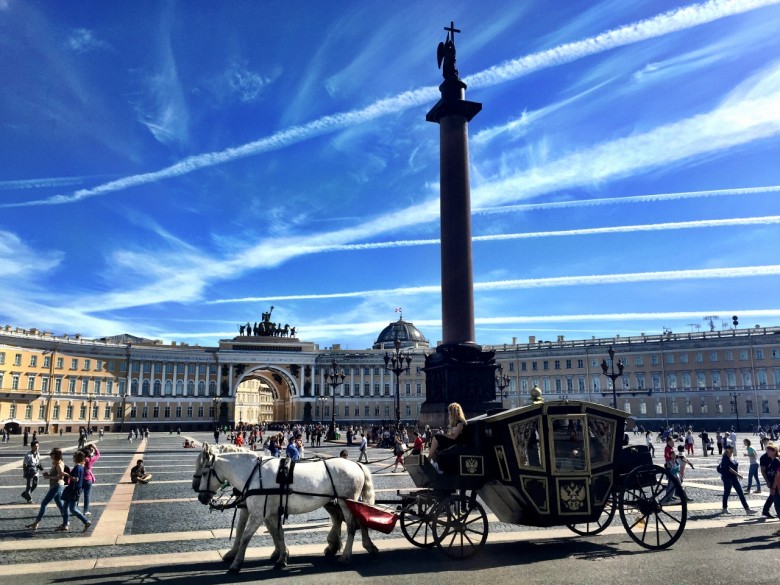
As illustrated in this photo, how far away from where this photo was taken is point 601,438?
937cm

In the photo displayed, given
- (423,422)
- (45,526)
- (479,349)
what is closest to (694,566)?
(45,526)

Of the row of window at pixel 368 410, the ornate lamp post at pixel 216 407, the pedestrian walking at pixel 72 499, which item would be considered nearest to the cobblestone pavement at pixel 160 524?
the pedestrian walking at pixel 72 499

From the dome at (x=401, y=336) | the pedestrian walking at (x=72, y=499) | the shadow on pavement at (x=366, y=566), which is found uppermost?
the dome at (x=401, y=336)

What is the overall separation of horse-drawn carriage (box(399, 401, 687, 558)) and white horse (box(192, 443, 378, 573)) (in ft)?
3.01

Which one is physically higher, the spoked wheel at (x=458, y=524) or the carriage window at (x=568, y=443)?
the carriage window at (x=568, y=443)

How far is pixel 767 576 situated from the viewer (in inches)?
299

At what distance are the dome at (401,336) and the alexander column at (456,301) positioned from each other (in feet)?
282

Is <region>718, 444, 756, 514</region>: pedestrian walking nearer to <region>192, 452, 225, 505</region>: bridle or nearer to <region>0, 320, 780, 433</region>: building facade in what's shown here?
<region>192, 452, 225, 505</region>: bridle

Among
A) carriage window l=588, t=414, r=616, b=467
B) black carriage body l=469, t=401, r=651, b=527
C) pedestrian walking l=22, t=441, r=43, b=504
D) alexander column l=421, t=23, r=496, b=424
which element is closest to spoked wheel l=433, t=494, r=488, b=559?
black carriage body l=469, t=401, r=651, b=527

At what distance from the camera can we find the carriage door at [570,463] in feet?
29.0

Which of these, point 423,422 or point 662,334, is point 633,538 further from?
point 662,334

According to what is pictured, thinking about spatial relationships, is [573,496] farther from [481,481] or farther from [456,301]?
[456,301]

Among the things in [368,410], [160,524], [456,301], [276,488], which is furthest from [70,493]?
[368,410]

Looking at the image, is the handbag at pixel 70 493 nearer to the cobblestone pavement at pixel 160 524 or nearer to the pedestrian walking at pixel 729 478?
the cobblestone pavement at pixel 160 524
